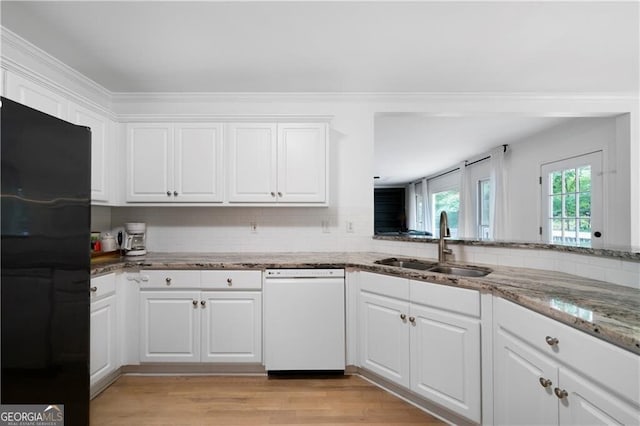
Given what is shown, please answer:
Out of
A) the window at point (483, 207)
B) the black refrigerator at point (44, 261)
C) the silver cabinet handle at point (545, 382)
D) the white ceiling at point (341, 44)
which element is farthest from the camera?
the window at point (483, 207)

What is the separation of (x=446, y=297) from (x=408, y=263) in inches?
26.5

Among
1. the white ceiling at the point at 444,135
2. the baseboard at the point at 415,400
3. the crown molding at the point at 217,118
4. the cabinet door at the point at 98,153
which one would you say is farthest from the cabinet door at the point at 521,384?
the cabinet door at the point at 98,153

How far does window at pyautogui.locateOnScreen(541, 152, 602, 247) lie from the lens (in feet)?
11.8

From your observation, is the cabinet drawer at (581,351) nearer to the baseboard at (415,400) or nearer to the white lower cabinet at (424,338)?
the white lower cabinet at (424,338)

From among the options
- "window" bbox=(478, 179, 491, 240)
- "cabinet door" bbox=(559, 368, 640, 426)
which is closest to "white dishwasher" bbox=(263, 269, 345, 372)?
"cabinet door" bbox=(559, 368, 640, 426)

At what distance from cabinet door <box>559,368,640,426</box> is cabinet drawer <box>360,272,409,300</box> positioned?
2.93 ft

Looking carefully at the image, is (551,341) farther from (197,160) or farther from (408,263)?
(197,160)

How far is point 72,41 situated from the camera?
1.98 meters

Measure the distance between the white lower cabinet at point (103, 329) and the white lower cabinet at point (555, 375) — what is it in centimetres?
248

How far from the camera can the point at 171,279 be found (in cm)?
224

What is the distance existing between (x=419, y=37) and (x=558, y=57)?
1180 millimetres

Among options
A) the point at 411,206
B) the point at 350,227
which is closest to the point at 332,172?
the point at 350,227

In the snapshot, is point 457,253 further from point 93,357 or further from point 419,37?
point 93,357

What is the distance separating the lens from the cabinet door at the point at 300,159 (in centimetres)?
261
